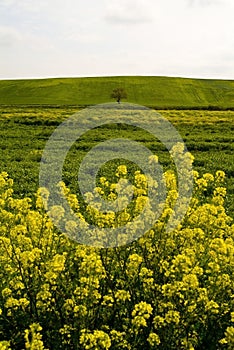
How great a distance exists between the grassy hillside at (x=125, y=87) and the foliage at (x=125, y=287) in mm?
79613

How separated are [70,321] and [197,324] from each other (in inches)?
62.4

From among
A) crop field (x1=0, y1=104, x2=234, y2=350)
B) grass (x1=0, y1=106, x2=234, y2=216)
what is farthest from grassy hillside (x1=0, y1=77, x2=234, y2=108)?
crop field (x1=0, y1=104, x2=234, y2=350)

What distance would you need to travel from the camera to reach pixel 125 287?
5727 millimetres

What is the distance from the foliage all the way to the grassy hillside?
3134 inches

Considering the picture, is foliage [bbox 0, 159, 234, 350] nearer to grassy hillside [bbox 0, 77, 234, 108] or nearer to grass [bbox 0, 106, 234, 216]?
grass [bbox 0, 106, 234, 216]

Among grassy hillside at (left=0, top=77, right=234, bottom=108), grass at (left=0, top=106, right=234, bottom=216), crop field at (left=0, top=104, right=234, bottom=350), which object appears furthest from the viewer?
grassy hillside at (left=0, top=77, right=234, bottom=108)

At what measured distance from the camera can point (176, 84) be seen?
10838 cm

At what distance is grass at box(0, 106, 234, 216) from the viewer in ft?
55.2

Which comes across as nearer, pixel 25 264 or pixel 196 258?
pixel 25 264

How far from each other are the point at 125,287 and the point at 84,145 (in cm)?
2003

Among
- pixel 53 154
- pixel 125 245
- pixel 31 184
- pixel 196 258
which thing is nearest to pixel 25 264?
pixel 125 245

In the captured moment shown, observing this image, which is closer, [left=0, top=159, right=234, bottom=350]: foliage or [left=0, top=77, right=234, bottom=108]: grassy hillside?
[left=0, top=159, right=234, bottom=350]: foliage

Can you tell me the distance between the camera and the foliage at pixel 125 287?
195 inches

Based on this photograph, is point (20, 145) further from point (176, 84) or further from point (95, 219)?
point (176, 84)
